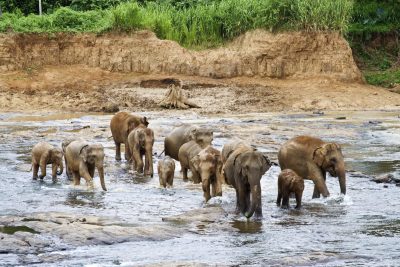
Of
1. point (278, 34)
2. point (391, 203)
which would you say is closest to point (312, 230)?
point (391, 203)

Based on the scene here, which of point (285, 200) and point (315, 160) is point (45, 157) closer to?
point (285, 200)

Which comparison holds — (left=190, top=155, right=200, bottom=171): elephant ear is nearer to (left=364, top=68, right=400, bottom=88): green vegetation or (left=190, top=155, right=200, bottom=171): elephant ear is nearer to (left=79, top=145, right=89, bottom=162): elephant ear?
(left=79, top=145, right=89, bottom=162): elephant ear

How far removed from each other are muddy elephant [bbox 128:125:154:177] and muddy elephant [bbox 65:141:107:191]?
1650 mm

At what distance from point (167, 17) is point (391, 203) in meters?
27.6

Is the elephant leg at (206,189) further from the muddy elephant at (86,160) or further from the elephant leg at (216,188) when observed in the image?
the muddy elephant at (86,160)

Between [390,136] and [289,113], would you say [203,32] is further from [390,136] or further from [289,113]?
[390,136]

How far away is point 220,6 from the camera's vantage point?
41938mm

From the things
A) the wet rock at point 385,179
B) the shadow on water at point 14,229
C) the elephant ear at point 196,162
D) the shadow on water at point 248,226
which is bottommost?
the wet rock at point 385,179

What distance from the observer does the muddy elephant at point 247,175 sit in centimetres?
1372

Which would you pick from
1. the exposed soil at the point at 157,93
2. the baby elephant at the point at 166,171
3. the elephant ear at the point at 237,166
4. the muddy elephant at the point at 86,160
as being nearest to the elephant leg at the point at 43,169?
the muddy elephant at the point at 86,160

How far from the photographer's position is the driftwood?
3491cm

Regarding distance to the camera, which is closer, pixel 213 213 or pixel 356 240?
pixel 356 240

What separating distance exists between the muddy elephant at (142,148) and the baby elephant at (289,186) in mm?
4437

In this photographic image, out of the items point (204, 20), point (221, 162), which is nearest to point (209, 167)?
point (221, 162)
